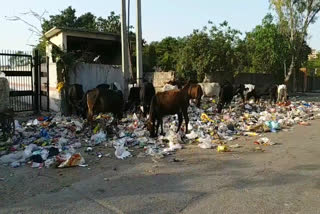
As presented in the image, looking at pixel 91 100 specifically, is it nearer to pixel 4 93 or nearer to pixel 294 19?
pixel 4 93

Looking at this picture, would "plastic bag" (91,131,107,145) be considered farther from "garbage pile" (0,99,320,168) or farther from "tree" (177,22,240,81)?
"tree" (177,22,240,81)

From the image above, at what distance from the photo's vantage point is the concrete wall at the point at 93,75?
12250 millimetres

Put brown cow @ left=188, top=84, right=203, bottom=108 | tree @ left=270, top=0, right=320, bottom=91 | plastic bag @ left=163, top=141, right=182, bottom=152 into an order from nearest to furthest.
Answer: plastic bag @ left=163, top=141, right=182, bottom=152 → brown cow @ left=188, top=84, right=203, bottom=108 → tree @ left=270, top=0, right=320, bottom=91

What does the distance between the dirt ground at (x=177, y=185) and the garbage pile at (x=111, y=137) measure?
12.6 inches

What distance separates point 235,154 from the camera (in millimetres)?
6359

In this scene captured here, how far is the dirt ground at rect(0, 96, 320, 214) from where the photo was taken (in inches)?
149

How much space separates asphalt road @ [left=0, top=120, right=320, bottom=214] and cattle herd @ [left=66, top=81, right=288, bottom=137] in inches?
59.8

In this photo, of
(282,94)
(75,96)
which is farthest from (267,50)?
(75,96)

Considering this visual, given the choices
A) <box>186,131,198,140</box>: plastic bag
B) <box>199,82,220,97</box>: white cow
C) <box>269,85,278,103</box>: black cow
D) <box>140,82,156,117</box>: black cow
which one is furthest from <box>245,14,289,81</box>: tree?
<box>186,131,198,140</box>: plastic bag

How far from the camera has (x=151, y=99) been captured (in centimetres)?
930

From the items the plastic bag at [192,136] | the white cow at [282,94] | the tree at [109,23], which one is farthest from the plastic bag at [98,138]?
the tree at [109,23]

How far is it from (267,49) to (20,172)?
23.5 meters

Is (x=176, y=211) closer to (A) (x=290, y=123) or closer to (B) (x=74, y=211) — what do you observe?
(B) (x=74, y=211)

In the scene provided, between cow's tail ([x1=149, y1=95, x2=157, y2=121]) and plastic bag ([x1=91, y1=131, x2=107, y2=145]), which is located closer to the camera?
plastic bag ([x1=91, y1=131, x2=107, y2=145])
